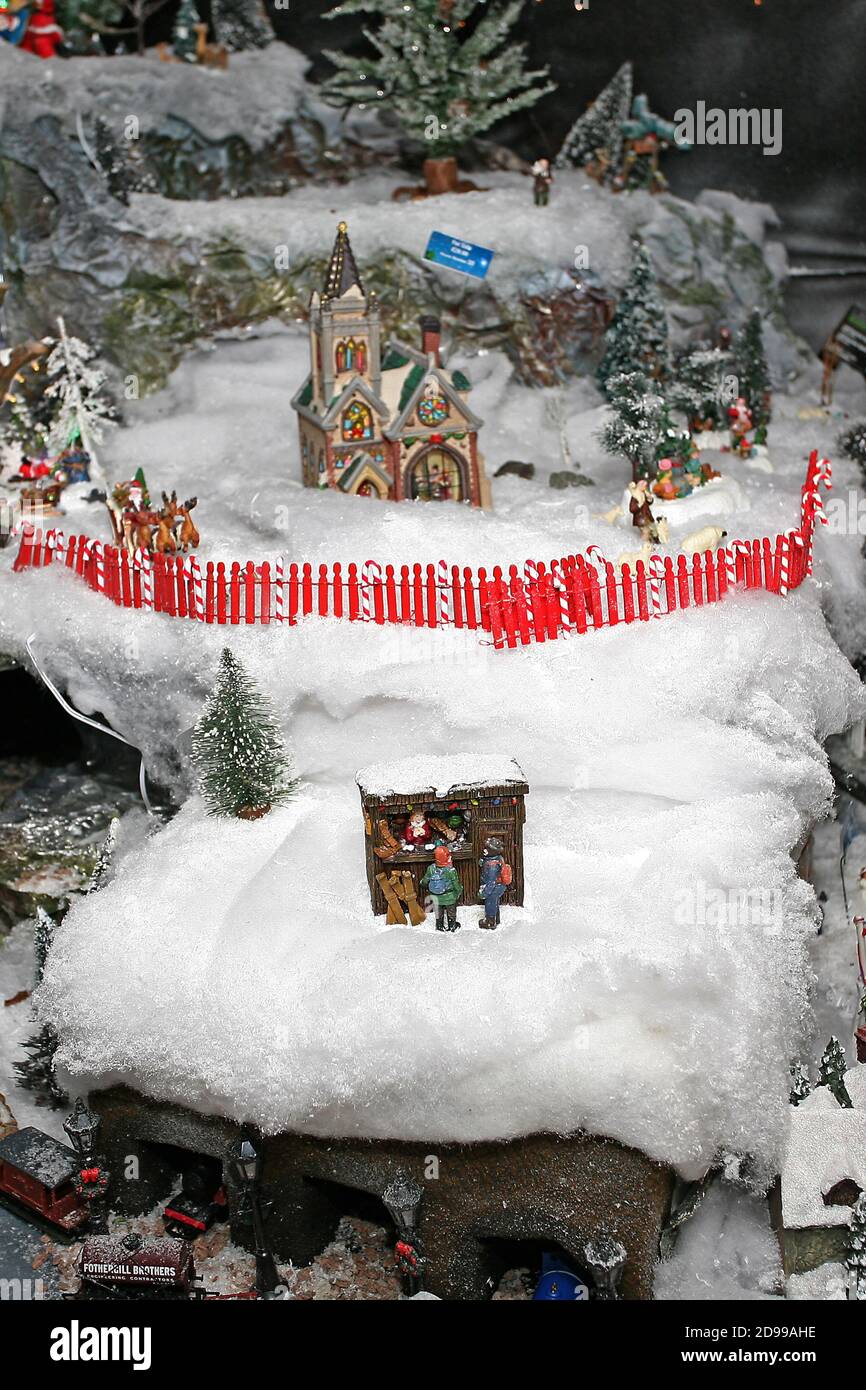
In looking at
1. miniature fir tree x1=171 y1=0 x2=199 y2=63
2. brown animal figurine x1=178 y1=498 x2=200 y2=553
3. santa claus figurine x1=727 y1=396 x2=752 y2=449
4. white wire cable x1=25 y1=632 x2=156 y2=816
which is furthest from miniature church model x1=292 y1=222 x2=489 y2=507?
miniature fir tree x1=171 y1=0 x2=199 y2=63

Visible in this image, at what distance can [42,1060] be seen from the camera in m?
15.4

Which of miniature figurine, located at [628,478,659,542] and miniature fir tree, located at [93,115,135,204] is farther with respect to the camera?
miniature fir tree, located at [93,115,135,204]

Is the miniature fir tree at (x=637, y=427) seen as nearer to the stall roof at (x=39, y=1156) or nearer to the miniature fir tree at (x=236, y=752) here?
the miniature fir tree at (x=236, y=752)

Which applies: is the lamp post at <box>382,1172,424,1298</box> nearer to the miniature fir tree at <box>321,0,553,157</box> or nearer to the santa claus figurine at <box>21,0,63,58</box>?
the miniature fir tree at <box>321,0,553,157</box>

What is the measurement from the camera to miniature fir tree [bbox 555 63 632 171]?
24.1 m

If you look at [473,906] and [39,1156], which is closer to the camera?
[473,906]

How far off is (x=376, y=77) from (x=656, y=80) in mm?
3802

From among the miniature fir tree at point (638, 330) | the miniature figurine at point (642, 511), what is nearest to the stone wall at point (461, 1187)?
the miniature figurine at point (642, 511)

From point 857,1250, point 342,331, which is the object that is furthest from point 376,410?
point 857,1250

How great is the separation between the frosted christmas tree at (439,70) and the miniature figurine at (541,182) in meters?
1.01

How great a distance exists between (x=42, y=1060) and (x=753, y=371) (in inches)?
480

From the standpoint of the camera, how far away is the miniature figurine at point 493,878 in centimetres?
1340

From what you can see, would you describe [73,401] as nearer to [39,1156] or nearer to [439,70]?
[439,70]

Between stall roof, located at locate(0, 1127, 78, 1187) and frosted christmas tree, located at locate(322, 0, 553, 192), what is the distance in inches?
576
